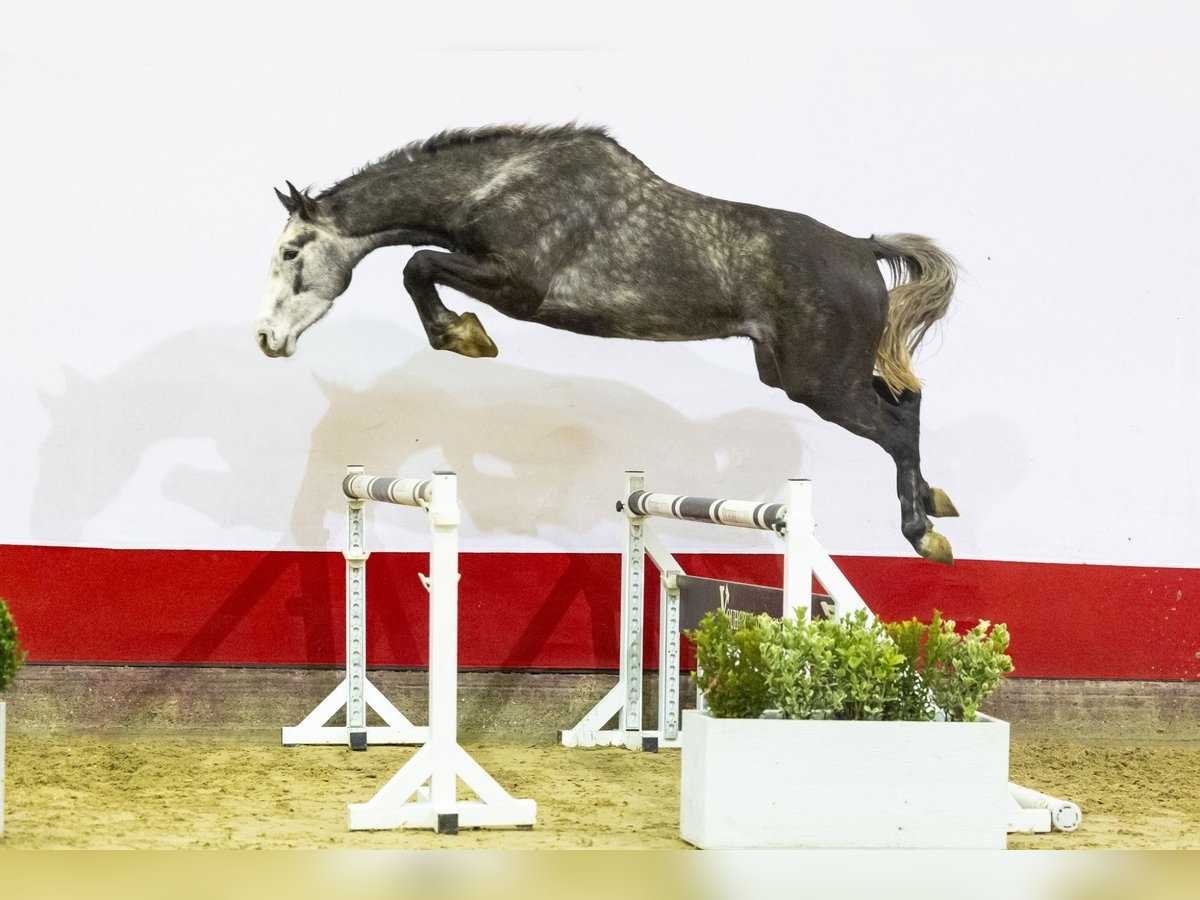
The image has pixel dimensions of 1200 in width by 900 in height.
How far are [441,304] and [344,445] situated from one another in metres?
0.71

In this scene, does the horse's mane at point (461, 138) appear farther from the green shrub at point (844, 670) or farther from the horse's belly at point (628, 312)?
the green shrub at point (844, 670)

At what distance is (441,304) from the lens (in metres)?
4.39

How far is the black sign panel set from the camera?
3.72m

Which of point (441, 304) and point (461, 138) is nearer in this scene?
point (441, 304)

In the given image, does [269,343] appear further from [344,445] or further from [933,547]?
[933,547]

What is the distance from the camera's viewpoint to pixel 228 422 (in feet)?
15.7

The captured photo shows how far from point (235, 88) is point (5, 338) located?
110 centimetres

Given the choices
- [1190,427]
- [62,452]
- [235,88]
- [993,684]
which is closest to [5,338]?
[62,452]

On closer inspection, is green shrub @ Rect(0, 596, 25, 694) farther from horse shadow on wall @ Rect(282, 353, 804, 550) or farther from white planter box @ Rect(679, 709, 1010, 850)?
horse shadow on wall @ Rect(282, 353, 804, 550)

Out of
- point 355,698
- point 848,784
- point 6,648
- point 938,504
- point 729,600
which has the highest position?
point 938,504

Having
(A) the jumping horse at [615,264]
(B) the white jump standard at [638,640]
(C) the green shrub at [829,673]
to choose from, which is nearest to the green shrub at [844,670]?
(C) the green shrub at [829,673]

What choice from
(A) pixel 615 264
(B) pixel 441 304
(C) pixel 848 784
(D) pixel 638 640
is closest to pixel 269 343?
(B) pixel 441 304

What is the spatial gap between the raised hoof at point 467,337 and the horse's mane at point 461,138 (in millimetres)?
593

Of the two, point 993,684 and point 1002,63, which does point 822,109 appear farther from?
point 993,684
